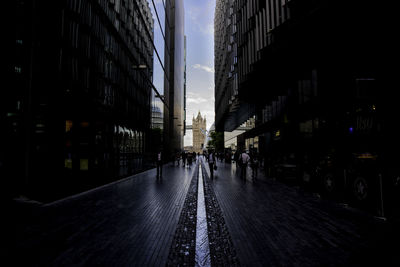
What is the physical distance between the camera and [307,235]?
4.21m

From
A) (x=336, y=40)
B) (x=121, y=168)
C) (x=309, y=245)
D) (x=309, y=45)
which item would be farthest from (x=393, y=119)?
(x=121, y=168)

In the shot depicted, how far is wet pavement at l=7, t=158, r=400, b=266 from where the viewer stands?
10.6 feet

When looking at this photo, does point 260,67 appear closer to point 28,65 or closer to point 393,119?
point 393,119

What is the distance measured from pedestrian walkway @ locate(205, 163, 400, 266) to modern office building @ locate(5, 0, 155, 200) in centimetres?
609

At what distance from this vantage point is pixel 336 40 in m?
10.3

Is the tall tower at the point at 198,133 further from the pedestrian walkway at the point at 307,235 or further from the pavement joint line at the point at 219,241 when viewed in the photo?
the pavement joint line at the point at 219,241

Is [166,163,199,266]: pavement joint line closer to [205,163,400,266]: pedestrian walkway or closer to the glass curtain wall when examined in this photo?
[205,163,400,266]: pedestrian walkway

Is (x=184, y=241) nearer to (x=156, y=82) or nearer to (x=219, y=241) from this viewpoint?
(x=219, y=241)

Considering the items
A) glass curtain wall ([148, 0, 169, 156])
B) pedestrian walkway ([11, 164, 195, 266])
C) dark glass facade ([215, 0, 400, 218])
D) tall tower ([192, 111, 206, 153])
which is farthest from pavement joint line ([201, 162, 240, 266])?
tall tower ([192, 111, 206, 153])

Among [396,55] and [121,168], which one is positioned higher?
[396,55]

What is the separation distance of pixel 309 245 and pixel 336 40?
10126mm

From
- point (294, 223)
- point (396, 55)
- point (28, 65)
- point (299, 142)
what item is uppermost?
point (396, 55)

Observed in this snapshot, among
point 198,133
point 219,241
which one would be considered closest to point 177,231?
point 219,241

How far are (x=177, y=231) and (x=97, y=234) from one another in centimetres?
155
